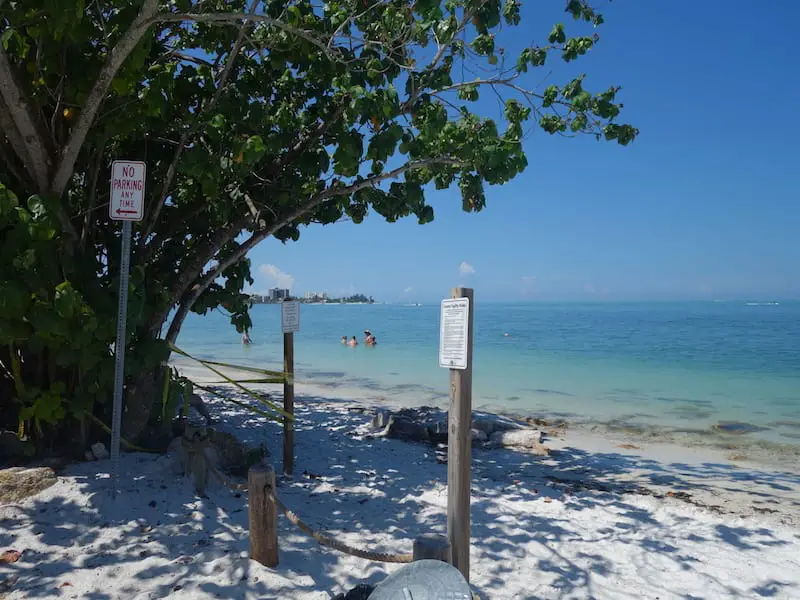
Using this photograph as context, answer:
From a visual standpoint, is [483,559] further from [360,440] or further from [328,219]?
[328,219]

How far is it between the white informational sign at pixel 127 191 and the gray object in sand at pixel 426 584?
3049mm

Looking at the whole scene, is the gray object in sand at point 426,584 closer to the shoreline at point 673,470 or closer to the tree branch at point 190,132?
the shoreline at point 673,470

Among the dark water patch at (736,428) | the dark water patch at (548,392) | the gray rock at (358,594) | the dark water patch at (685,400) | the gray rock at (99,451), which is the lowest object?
the dark water patch at (548,392)

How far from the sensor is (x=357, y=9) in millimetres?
6180

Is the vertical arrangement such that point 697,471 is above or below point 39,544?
below

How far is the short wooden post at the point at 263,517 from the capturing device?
142 inches

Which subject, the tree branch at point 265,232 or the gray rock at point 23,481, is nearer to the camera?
the gray rock at point 23,481

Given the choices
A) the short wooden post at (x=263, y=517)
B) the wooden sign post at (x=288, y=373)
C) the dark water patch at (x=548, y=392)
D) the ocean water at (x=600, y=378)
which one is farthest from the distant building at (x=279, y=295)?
the dark water patch at (x=548, y=392)

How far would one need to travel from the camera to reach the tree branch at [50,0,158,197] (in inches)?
160

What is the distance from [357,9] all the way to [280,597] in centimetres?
547

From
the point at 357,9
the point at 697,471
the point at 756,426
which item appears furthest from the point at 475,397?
the point at 357,9

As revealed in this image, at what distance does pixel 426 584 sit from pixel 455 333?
121cm

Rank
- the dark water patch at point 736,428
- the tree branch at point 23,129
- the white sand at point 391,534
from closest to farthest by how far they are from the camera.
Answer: the white sand at point 391,534 < the tree branch at point 23,129 < the dark water patch at point 736,428

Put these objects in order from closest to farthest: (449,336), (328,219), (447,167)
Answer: (449,336), (447,167), (328,219)
